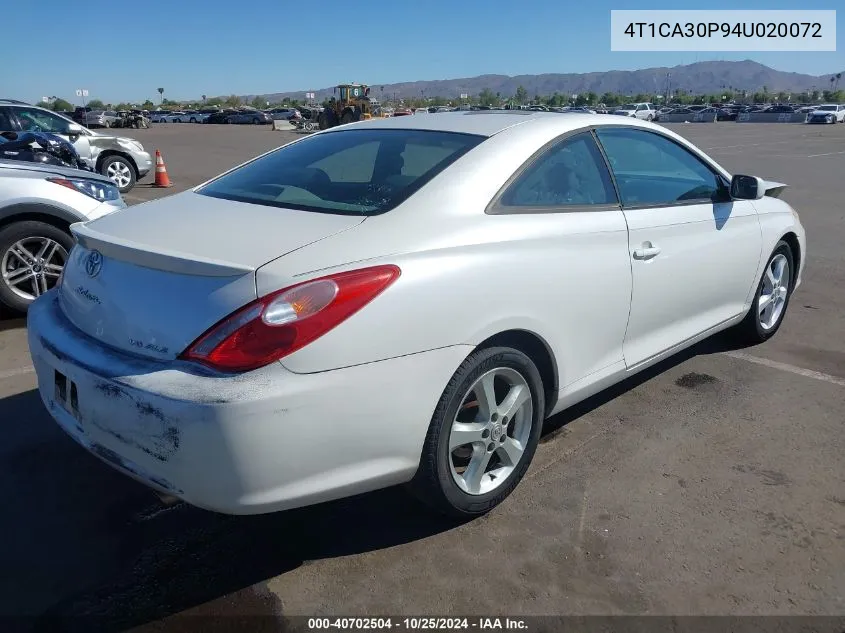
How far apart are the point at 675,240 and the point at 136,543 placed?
113 inches

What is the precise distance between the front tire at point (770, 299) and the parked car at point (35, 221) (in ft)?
15.8

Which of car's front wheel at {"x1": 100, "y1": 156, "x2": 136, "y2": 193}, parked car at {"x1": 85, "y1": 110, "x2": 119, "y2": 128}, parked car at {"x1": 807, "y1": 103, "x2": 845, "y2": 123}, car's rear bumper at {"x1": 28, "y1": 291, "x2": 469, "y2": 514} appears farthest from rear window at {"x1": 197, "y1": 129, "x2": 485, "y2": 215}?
parked car at {"x1": 807, "y1": 103, "x2": 845, "y2": 123}

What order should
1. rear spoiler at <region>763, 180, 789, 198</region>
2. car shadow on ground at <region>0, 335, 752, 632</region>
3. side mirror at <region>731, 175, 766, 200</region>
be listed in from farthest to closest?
rear spoiler at <region>763, 180, 789, 198</region>, side mirror at <region>731, 175, 766, 200</region>, car shadow on ground at <region>0, 335, 752, 632</region>

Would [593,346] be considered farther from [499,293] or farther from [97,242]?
[97,242]

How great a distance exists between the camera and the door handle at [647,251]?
3298mm

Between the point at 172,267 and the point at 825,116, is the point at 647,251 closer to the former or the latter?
the point at 172,267

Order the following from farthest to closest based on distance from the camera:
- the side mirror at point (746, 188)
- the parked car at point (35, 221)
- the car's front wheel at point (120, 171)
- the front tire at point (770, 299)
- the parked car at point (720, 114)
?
the parked car at point (720, 114) < the car's front wheel at point (120, 171) < the parked car at point (35, 221) < the front tire at point (770, 299) < the side mirror at point (746, 188)

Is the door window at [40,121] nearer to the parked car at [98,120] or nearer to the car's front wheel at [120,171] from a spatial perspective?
the car's front wheel at [120,171]

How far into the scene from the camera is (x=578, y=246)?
3.00 m

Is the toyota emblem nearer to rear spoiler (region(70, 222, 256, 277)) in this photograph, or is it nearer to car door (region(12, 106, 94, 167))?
rear spoiler (region(70, 222, 256, 277))

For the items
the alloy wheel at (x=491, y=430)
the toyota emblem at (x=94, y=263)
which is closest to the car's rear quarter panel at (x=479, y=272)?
the alloy wheel at (x=491, y=430)

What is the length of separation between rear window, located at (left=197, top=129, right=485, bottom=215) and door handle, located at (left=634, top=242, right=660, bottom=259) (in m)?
0.94

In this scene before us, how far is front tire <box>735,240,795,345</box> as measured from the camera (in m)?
4.66

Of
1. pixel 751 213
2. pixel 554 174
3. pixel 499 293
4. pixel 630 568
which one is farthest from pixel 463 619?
pixel 751 213
